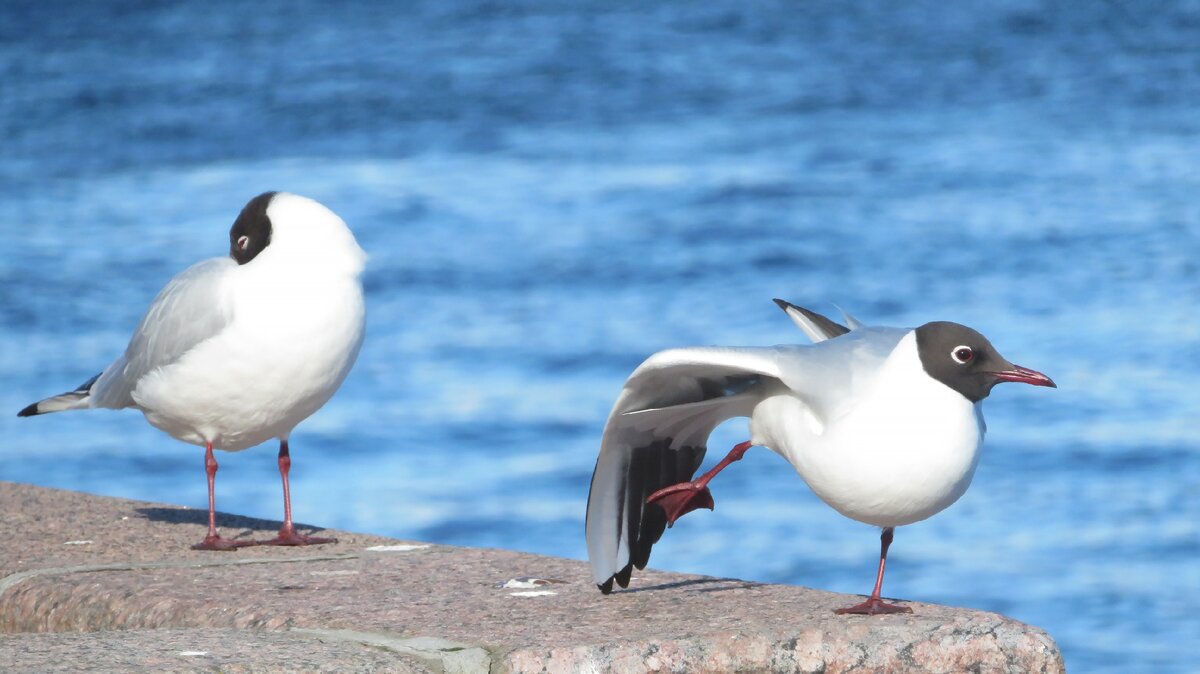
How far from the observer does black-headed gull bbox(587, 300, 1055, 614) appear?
3.34 m

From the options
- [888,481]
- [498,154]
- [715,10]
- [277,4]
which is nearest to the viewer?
[888,481]

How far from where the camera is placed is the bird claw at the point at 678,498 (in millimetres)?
3730

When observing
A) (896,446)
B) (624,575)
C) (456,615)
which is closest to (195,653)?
(456,615)

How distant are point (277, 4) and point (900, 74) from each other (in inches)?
285

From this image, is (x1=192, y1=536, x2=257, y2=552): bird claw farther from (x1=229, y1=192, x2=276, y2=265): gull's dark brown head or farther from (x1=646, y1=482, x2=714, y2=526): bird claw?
(x1=646, y1=482, x2=714, y2=526): bird claw

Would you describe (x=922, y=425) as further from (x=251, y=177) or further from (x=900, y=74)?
(x=900, y=74)

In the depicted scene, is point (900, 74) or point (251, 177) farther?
point (900, 74)

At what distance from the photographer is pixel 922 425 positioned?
3336mm

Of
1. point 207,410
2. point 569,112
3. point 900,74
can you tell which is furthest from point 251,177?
point 207,410

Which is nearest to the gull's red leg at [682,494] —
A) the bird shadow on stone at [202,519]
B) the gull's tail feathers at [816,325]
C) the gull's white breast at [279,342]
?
the gull's tail feathers at [816,325]

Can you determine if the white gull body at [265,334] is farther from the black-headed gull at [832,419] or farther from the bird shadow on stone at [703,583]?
the bird shadow on stone at [703,583]

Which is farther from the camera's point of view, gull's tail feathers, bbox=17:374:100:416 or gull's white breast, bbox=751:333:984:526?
gull's tail feathers, bbox=17:374:100:416

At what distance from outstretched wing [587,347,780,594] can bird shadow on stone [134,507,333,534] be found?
1.03 meters

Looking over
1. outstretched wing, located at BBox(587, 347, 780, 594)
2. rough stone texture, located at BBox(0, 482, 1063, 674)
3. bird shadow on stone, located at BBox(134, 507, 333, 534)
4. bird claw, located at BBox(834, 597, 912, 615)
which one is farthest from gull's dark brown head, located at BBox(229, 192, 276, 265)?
bird claw, located at BBox(834, 597, 912, 615)
